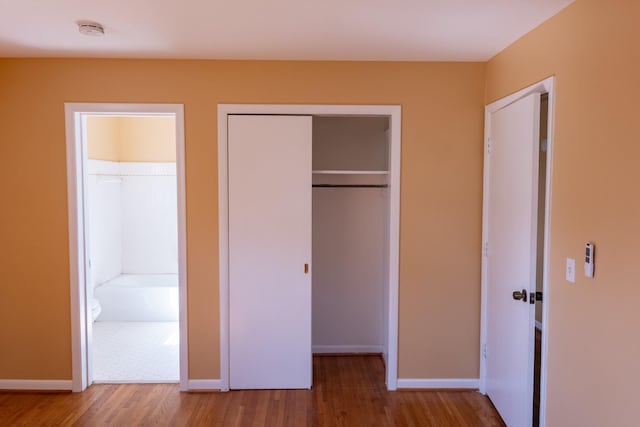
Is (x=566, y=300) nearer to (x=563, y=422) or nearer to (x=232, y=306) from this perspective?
(x=563, y=422)

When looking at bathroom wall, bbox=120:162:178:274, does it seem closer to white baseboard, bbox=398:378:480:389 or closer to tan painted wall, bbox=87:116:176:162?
tan painted wall, bbox=87:116:176:162

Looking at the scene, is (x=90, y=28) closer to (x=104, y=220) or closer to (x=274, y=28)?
(x=274, y=28)

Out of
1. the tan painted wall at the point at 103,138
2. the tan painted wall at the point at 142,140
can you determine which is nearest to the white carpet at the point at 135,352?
the tan painted wall at the point at 103,138

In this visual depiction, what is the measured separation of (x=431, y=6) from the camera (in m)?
2.25

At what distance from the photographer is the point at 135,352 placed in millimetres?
4176

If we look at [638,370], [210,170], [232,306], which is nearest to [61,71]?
[210,170]

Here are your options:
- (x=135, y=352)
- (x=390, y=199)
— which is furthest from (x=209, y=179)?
(x=135, y=352)

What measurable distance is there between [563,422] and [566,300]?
1.96ft

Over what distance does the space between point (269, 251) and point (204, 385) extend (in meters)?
1.11

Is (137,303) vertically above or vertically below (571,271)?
below

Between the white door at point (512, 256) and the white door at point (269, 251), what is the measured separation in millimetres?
1280

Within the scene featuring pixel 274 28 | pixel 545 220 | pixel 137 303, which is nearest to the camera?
pixel 545 220

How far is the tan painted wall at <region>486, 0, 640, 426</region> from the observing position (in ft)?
5.80

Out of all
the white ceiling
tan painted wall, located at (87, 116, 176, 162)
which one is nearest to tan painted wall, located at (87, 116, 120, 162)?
tan painted wall, located at (87, 116, 176, 162)
